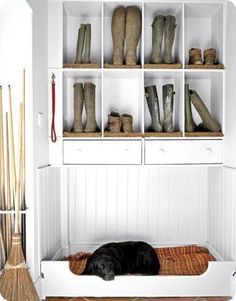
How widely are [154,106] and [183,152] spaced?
0.36 m

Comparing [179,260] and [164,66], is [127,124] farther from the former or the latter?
[179,260]

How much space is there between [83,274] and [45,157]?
0.75 metres

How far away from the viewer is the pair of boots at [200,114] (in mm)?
2301

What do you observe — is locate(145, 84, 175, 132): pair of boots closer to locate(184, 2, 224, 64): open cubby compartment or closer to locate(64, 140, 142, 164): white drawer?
locate(64, 140, 142, 164): white drawer

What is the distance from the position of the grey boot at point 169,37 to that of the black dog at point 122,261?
1.26m

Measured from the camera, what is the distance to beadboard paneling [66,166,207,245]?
2613 millimetres

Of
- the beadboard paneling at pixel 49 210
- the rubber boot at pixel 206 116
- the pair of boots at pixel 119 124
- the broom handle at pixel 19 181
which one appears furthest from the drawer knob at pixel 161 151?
the broom handle at pixel 19 181

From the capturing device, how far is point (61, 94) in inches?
88.8

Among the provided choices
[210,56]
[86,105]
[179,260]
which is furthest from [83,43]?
[179,260]

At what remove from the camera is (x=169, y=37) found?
7.50ft

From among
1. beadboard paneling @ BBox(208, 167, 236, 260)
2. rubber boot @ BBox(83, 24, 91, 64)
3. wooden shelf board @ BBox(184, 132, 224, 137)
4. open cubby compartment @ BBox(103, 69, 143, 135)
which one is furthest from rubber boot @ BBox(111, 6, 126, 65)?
beadboard paneling @ BBox(208, 167, 236, 260)

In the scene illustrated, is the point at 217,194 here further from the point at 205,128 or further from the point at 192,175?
the point at 205,128

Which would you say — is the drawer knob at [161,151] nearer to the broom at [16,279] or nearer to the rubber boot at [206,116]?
the rubber boot at [206,116]

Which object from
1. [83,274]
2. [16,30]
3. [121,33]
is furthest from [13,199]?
[121,33]
